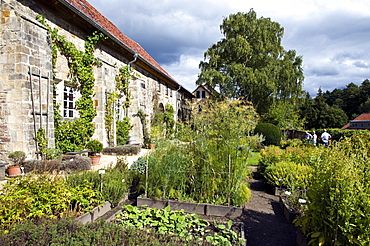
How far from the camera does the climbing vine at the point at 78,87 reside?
7645 millimetres

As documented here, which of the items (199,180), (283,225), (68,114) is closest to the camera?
(283,225)

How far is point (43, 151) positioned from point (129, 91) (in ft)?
22.1

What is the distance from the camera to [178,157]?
4297mm

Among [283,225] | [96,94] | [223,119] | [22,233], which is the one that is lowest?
[283,225]

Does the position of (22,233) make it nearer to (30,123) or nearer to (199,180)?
(199,180)

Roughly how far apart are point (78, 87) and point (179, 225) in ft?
24.8

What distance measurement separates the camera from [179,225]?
10.1 feet

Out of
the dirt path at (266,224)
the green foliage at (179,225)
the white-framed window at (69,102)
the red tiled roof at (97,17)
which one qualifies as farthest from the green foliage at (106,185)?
the red tiled roof at (97,17)

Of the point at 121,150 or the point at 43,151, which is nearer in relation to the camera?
the point at 43,151

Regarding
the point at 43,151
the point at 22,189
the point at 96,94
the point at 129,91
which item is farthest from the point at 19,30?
the point at 129,91

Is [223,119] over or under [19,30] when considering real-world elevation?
under

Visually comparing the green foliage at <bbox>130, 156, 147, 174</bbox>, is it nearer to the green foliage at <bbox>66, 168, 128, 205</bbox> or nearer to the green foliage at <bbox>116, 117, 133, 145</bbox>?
the green foliage at <bbox>66, 168, 128, 205</bbox>

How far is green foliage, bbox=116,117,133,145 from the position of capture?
11.4m

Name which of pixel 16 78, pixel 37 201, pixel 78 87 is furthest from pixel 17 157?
pixel 78 87
